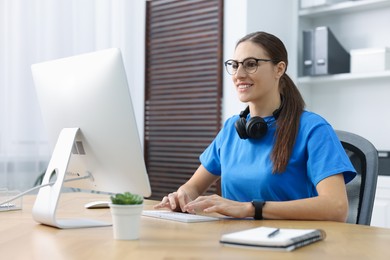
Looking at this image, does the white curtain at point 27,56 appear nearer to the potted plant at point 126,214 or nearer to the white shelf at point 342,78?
the white shelf at point 342,78

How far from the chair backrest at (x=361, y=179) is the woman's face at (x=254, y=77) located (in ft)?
1.03

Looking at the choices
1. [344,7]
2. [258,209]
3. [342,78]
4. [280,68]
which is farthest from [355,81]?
[258,209]

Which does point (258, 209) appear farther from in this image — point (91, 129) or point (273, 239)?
point (91, 129)

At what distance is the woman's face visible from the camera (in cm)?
184

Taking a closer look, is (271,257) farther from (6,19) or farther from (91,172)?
(6,19)

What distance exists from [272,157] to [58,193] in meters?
0.67

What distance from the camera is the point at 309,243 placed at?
1202mm

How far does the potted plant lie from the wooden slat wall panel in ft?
7.41

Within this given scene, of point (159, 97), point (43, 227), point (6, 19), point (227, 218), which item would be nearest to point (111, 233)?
point (43, 227)

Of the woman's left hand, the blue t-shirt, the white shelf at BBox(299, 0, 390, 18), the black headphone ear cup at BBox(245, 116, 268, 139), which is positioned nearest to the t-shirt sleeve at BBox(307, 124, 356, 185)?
the blue t-shirt

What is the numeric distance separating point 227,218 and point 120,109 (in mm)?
451

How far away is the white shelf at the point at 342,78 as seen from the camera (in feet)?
10.3

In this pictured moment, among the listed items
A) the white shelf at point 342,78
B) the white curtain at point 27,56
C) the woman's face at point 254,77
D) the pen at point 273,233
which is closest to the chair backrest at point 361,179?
the woman's face at point 254,77

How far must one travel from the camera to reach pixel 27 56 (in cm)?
322
